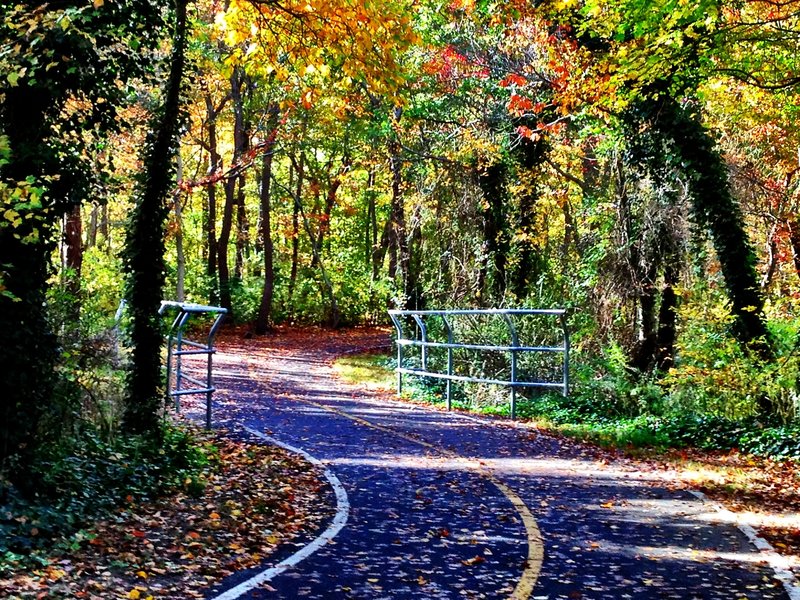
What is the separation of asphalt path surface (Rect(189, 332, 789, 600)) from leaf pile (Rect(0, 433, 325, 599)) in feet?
1.14

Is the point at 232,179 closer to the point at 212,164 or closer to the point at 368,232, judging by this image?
the point at 212,164

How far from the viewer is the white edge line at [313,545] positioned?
5742 mm

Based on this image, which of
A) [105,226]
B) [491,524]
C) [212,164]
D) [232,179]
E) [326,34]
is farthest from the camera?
[105,226]

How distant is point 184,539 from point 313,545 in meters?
1.07

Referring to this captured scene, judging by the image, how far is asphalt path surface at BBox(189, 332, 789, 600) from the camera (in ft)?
19.5

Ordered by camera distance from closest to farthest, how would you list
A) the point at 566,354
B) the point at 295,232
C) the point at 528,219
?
1. the point at 566,354
2. the point at 528,219
3. the point at 295,232

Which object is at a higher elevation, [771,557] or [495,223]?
[495,223]

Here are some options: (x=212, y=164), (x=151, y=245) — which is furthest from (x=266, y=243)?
(x=151, y=245)

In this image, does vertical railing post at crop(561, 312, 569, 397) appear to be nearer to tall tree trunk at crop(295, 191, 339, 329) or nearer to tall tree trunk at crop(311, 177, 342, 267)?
tall tree trunk at crop(295, 191, 339, 329)

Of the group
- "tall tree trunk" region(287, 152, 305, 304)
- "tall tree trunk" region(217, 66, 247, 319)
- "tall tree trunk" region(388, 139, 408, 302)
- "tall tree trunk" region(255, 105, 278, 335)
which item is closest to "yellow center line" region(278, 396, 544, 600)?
"tall tree trunk" region(388, 139, 408, 302)

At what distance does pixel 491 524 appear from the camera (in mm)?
7707

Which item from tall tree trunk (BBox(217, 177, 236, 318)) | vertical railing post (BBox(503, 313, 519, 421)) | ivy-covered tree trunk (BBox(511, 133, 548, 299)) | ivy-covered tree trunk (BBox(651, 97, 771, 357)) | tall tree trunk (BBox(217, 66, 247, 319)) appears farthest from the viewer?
tall tree trunk (BBox(217, 177, 236, 318))

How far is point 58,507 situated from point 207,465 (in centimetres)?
283

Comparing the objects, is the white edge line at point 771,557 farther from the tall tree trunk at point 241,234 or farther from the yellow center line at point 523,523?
the tall tree trunk at point 241,234
